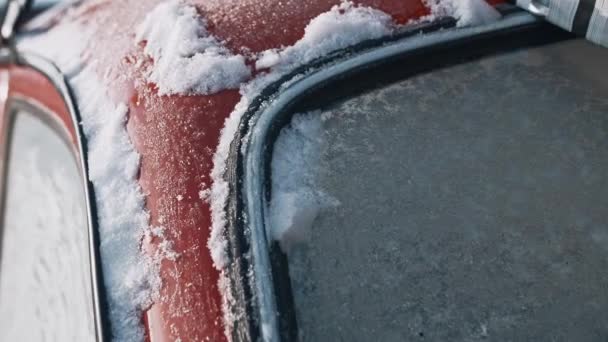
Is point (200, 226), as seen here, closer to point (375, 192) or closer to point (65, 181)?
point (375, 192)

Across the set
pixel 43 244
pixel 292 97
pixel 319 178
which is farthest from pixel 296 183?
pixel 43 244

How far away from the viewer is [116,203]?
3.16ft

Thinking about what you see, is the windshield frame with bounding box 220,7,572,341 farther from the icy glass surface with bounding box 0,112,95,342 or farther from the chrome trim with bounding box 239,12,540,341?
the icy glass surface with bounding box 0,112,95,342

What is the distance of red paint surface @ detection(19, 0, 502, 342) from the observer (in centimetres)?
82

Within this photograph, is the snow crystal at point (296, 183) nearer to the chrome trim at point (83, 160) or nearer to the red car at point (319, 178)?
the red car at point (319, 178)

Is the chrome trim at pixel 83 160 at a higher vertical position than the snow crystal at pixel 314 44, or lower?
lower

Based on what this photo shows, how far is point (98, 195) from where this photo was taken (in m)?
0.99

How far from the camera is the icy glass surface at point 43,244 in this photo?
3.33ft

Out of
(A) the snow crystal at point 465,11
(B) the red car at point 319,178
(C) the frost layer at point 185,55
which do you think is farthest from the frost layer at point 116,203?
(A) the snow crystal at point 465,11

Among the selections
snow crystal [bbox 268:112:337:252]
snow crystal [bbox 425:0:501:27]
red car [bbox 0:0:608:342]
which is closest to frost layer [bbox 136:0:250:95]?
red car [bbox 0:0:608:342]

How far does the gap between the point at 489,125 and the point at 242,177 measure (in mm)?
408

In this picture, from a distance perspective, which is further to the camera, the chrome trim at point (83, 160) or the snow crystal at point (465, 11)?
the snow crystal at point (465, 11)

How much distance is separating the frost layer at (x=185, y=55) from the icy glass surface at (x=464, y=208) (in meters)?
0.16

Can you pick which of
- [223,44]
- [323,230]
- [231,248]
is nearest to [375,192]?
[323,230]
